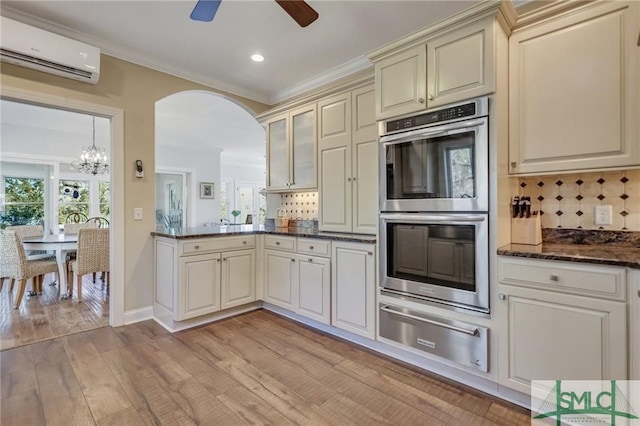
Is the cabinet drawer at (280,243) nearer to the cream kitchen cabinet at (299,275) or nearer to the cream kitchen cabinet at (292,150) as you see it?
the cream kitchen cabinet at (299,275)

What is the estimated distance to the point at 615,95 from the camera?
67.5 inches

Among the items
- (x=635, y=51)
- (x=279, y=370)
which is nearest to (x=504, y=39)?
(x=635, y=51)

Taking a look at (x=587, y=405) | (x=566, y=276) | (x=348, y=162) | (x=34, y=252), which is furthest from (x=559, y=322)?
(x=34, y=252)

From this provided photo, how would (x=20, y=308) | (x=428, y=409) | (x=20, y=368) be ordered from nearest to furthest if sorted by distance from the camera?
1. (x=428, y=409)
2. (x=20, y=368)
3. (x=20, y=308)

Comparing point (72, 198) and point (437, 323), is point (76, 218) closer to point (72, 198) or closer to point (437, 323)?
point (72, 198)

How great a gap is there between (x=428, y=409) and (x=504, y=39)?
2292mm

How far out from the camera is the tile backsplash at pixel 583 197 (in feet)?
6.22

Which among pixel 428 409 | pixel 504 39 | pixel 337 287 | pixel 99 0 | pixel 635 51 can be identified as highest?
pixel 99 0

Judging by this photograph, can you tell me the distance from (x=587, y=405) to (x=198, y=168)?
772 centimetres

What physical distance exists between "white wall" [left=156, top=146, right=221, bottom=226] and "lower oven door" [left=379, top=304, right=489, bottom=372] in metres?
6.35

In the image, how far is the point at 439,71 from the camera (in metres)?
2.03

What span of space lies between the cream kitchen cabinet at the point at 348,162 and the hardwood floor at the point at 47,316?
8.33 ft

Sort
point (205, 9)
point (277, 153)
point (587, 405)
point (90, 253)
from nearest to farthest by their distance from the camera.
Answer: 1. point (587, 405)
2. point (205, 9)
3. point (277, 153)
4. point (90, 253)

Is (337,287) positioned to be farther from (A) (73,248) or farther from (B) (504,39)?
(A) (73,248)
